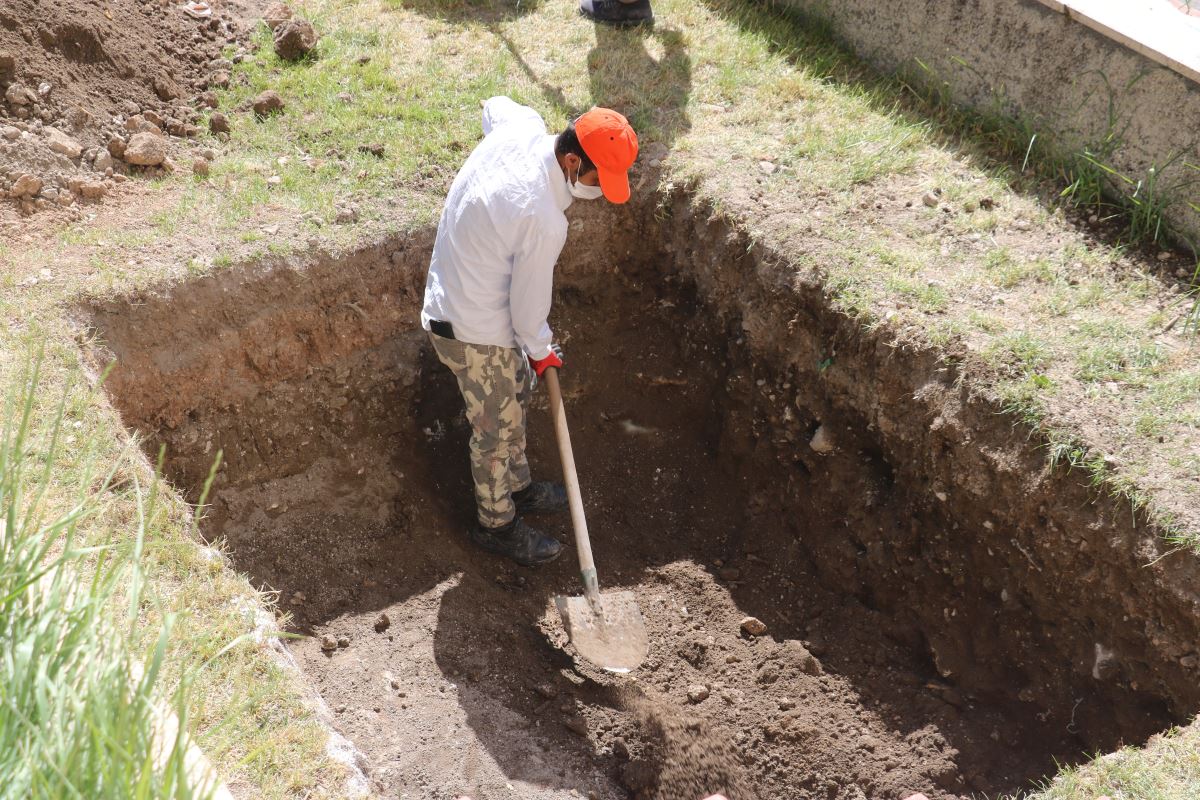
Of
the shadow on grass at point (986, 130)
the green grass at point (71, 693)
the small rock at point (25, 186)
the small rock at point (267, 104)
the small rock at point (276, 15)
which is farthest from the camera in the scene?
the small rock at point (276, 15)

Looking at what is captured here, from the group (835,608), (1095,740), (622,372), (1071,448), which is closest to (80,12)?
(622,372)

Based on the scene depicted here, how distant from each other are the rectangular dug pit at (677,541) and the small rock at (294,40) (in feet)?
6.13

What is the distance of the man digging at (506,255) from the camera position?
11.7 feet

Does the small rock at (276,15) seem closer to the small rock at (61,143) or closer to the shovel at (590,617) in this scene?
the small rock at (61,143)

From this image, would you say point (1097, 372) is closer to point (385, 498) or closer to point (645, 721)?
point (645, 721)

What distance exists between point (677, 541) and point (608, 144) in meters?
2.16

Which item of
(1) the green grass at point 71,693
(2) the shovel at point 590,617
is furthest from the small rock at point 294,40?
(1) the green grass at point 71,693

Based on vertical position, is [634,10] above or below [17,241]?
above

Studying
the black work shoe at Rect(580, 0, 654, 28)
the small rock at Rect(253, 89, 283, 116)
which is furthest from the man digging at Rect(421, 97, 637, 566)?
the black work shoe at Rect(580, 0, 654, 28)

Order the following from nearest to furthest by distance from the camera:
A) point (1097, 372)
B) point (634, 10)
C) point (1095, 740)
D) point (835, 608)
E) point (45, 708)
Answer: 1. point (45, 708)
2. point (1095, 740)
3. point (1097, 372)
4. point (835, 608)
5. point (634, 10)

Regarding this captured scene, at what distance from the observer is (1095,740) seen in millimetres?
3561

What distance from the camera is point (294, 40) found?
5.71 metres

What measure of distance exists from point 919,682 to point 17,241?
14.6ft

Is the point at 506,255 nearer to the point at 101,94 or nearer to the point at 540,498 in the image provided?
the point at 540,498
